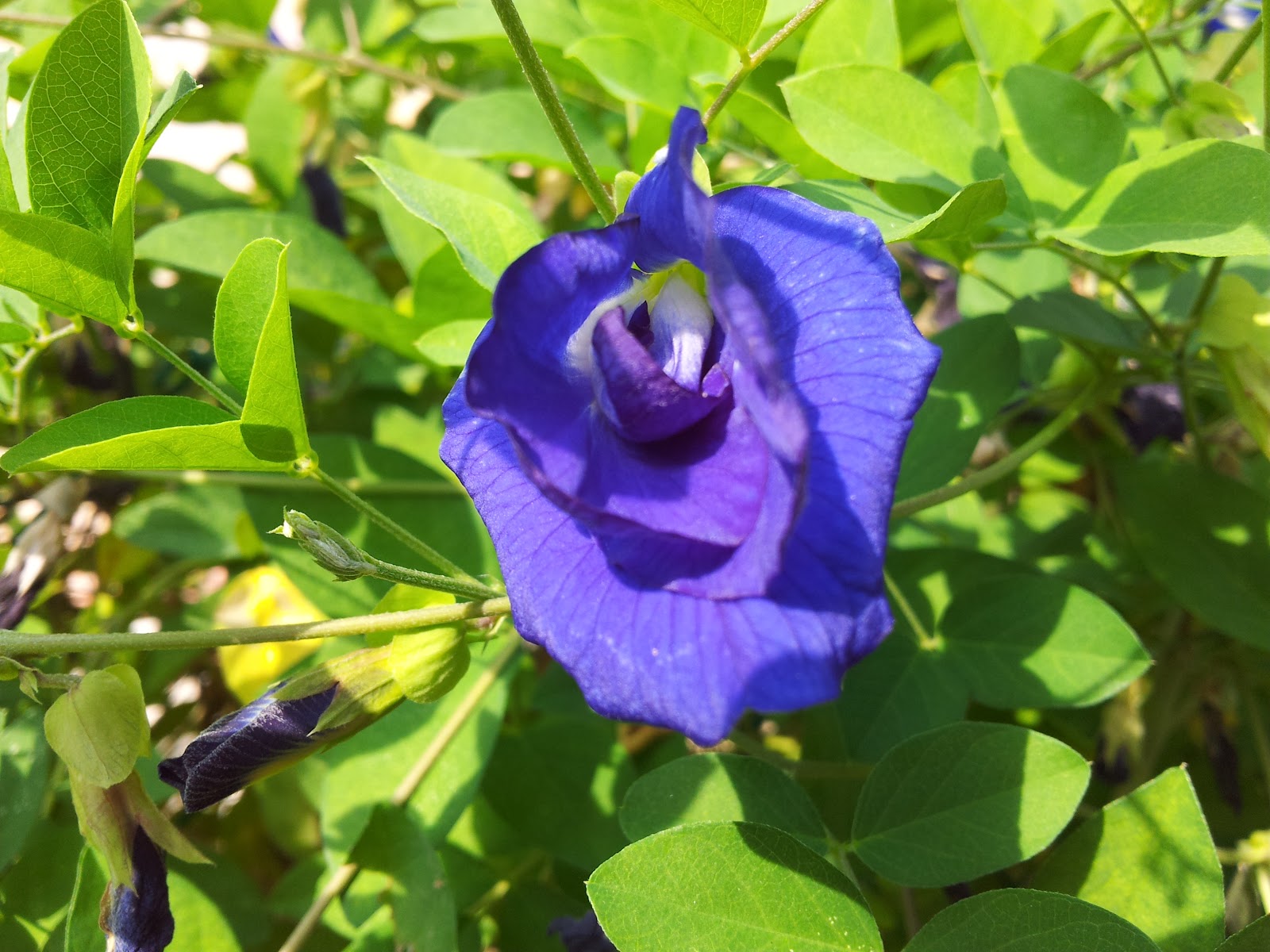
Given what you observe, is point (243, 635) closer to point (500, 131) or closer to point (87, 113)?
point (87, 113)

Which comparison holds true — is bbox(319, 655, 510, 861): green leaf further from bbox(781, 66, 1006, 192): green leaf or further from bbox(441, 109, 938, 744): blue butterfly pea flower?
bbox(781, 66, 1006, 192): green leaf

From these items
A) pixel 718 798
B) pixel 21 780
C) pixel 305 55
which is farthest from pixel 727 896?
pixel 305 55

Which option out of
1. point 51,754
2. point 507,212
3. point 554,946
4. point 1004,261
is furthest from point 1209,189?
point 51,754

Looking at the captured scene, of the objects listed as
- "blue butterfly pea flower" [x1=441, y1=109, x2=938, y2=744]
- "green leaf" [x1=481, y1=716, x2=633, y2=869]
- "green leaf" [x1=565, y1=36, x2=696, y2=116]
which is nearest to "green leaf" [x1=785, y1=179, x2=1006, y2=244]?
"blue butterfly pea flower" [x1=441, y1=109, x2=938, y2=744]

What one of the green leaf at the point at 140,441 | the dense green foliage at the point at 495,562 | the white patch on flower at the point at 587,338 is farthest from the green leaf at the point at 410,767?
the white patch on flower at the point at 587,338

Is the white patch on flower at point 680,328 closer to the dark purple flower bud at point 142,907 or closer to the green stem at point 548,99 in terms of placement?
the green stem at point 548,99

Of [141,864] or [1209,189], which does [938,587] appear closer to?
[1209,189]
